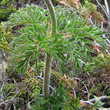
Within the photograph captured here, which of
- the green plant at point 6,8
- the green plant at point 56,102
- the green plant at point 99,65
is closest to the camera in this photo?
the green plant at point 56,102


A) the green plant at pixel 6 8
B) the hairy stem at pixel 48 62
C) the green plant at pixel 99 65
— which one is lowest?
the green plant at pixel 99 65

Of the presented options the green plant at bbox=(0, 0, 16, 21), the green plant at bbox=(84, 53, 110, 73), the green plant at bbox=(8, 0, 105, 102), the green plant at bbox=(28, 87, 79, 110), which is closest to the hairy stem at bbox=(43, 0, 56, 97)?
the green plant at bbox=(8, 0, 105, 102)

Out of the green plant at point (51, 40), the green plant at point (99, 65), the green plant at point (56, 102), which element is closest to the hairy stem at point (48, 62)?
the green plant at point (51, 40)

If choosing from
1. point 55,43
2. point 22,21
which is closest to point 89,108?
point 55,43

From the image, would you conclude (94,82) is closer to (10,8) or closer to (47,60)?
(47,60)

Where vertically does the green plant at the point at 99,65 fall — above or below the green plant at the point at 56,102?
above

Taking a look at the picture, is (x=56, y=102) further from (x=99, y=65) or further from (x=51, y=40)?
(x=99, y=65)

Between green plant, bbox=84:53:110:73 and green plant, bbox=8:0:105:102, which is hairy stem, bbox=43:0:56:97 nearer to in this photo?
green plant, bbox=8:0:105:102

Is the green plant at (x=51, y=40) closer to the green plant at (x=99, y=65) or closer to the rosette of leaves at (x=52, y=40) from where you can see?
the rosette of leaves at (x=52, y=40)

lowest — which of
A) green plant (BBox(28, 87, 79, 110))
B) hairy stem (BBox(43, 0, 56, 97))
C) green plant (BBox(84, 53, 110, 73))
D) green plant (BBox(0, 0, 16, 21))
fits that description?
green plant (BBox(28, 87, 79, 110))

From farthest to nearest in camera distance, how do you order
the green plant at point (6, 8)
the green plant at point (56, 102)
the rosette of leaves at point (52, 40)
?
the green plant at point (6, 8)
the green plant at point (56, 102)
the rosette of leaves at point (52, 40)
